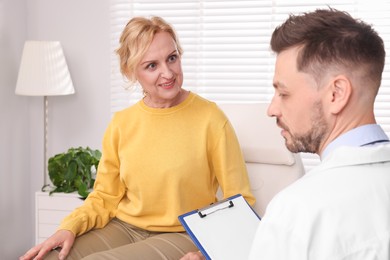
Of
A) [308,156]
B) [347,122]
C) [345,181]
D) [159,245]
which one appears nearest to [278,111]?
[347,122]

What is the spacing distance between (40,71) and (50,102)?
442 millimetres

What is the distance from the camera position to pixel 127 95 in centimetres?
340

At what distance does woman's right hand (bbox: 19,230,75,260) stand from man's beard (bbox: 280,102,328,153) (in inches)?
35.6

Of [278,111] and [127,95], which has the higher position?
[278,111]

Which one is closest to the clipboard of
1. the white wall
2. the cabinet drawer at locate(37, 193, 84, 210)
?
the cabinet drawer at locate(37, 193, 84, 210)

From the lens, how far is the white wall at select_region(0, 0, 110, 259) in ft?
11.1

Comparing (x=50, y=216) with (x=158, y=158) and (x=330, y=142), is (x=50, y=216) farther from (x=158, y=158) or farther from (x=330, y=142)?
(x=330, y=142)

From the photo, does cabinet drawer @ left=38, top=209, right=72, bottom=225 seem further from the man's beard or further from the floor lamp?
the man's beard

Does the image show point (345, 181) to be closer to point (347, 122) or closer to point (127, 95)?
point (347, 122)

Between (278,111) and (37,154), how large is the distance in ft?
8.46

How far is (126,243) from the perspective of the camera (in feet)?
6.70

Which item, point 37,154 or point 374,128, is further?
point 37,154

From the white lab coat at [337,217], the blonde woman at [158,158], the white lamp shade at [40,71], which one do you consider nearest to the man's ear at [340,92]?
the white lab coat at [337,217]

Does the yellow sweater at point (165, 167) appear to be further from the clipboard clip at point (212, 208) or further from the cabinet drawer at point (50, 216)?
the cabinet drawer at point (50, 216)
